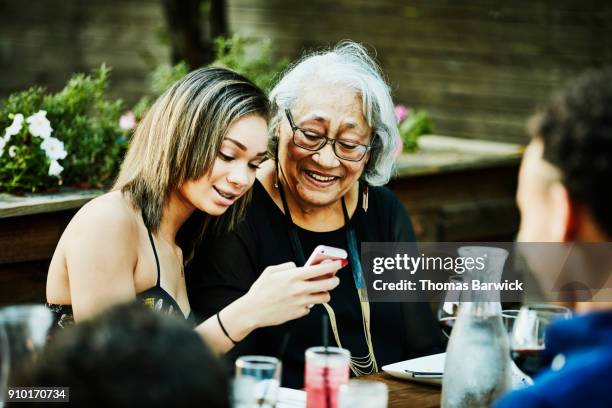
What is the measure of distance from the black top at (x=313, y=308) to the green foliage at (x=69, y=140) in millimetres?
914

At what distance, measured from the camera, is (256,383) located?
65.8 inches

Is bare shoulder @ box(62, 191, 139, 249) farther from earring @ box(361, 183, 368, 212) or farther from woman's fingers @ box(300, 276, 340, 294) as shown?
earring @ box(361, 183, 368, 212)

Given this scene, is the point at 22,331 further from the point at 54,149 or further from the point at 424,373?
the point at 54,149

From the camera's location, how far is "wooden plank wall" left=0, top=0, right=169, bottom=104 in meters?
8.34

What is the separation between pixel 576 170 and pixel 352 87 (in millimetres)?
Answer: 1598

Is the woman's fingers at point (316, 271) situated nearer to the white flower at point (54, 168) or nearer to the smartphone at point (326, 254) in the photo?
the smartphone at point (326, 254)

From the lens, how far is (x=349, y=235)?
2994 millimetres

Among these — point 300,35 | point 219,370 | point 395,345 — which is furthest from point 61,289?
point 300,35

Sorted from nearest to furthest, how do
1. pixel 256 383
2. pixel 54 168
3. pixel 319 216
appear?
pixel 256 383 < pixel 319 216 < pixel 54 168

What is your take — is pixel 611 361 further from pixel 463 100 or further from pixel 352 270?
pixel 463 100

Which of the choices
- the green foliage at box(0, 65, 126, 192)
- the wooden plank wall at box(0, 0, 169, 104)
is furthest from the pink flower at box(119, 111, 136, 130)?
the wooden plank wall at box(0, 0, 169, 104)

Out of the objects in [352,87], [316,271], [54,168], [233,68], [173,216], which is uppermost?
[233,68]

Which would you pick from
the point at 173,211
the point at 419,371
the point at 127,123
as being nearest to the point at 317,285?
the point at 419,371

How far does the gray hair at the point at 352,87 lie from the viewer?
2.88 metres
